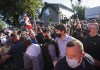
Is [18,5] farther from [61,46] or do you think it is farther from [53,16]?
[61,46]

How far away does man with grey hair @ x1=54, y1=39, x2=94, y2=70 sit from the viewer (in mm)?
4406

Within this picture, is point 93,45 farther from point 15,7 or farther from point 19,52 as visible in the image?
point 15,7

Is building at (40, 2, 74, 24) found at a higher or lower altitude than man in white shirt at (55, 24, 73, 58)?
lower

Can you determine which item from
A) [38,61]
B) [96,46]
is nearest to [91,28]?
[96,46]

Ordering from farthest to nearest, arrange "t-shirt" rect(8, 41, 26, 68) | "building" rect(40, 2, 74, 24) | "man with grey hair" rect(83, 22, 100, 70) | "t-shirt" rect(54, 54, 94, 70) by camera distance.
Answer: "building" rect(40, 2, 74, 24) < "t-shirt" rect(8, 41, 26, 68) < "man with grey hair" rect(83, 22, 100, 70) < "t-shirt" rect(54, 54, 94, 70)

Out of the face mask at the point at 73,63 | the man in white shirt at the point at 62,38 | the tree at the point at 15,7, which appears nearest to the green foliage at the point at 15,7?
the tree at the point at 15,7

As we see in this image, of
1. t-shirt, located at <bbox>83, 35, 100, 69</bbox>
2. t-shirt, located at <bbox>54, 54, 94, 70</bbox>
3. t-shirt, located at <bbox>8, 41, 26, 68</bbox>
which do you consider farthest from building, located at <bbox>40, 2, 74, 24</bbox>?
t-shirt, located at <bbox>54, 54, 94, 70</bbox>

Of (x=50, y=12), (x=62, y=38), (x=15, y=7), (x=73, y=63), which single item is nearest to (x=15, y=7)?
(x=15, y=7)

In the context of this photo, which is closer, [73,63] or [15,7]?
[73,63]

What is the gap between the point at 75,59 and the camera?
14.5 feet

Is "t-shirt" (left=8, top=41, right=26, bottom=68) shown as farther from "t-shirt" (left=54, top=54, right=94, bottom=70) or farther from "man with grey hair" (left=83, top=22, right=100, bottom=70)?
"t-shirt" (left=54, top=54, right=94, bottom=70)

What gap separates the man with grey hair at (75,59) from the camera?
14.5 ft

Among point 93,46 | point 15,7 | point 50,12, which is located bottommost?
point 50,12

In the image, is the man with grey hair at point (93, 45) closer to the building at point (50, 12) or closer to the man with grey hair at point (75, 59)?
the man with grey hair at point (75, 59)
